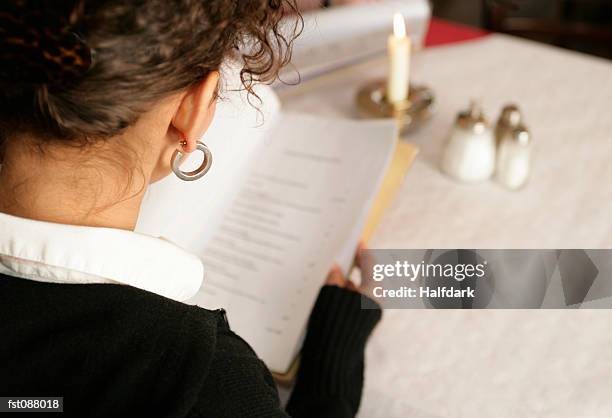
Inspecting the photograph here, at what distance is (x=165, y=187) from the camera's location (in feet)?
2.41

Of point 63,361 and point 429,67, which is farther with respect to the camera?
point 429,67

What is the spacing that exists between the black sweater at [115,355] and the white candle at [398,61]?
54 centimetres

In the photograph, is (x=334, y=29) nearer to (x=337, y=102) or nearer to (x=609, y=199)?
(x=337, y=102)

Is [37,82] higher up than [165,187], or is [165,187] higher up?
[37,82]

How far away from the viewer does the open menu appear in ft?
2.06

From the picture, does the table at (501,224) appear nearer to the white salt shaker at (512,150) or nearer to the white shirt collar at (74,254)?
the white salt shaker at (512,150)

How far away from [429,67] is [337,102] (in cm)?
19

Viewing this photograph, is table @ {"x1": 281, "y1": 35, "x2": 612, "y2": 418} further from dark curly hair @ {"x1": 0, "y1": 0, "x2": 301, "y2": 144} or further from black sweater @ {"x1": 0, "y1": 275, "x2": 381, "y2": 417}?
dark curly hair @ {"x1": 0, "y1": 0, "x2": 301, "y2": 144}

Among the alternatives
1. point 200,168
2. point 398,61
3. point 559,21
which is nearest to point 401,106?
point 398,61

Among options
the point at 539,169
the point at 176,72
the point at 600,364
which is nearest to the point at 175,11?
the point at 176,72

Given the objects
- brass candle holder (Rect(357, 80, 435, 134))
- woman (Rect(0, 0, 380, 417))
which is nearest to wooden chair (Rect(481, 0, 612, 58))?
brass candle holder (Rect(357, 80, 435, 134))

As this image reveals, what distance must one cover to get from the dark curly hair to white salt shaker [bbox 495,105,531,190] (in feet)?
1.39

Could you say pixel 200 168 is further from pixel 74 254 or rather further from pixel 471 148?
pixel 471 148

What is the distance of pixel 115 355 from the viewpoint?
40 centimetres
